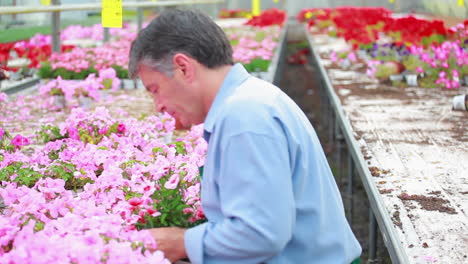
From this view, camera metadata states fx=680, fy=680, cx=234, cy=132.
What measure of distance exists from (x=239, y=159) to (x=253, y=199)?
0.30 ft

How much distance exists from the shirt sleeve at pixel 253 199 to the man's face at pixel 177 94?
19 centimetres

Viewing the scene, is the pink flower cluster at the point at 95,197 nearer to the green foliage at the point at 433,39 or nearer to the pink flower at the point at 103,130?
the pink flower at the point at 103,130

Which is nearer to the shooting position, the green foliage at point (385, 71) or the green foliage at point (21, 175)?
the green foliage at point (21, 175)

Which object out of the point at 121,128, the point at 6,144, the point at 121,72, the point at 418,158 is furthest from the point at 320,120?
the point at 6,144

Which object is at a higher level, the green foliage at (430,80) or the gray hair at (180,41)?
the gray hair at (180,41)

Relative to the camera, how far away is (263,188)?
57.9 inches

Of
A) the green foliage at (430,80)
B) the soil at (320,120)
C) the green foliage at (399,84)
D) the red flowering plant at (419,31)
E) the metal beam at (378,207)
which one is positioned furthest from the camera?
the red flowering plant at (419,31)

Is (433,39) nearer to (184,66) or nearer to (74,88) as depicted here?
(74,88)

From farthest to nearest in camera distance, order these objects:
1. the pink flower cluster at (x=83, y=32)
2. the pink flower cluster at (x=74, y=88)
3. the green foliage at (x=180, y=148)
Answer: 1. the pink flower cluster at (x=83, y=32)
2. the pink flower cluster at (x=74, y=88)
3. the green foliage at (x=180, y=148)

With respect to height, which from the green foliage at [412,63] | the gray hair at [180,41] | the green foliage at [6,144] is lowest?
the green foliage at [412,63]

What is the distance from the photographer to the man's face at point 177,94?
1.67 m

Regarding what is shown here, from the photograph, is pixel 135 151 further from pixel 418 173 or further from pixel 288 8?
pixel 288 8

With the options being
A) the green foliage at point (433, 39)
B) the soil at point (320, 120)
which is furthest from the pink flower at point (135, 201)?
the green foliage at point (433, 39)

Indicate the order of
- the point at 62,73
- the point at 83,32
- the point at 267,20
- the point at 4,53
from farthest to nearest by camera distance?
the point at 267,20 < the point at 83,32 < the point at 62,73 < the point at 4,53
